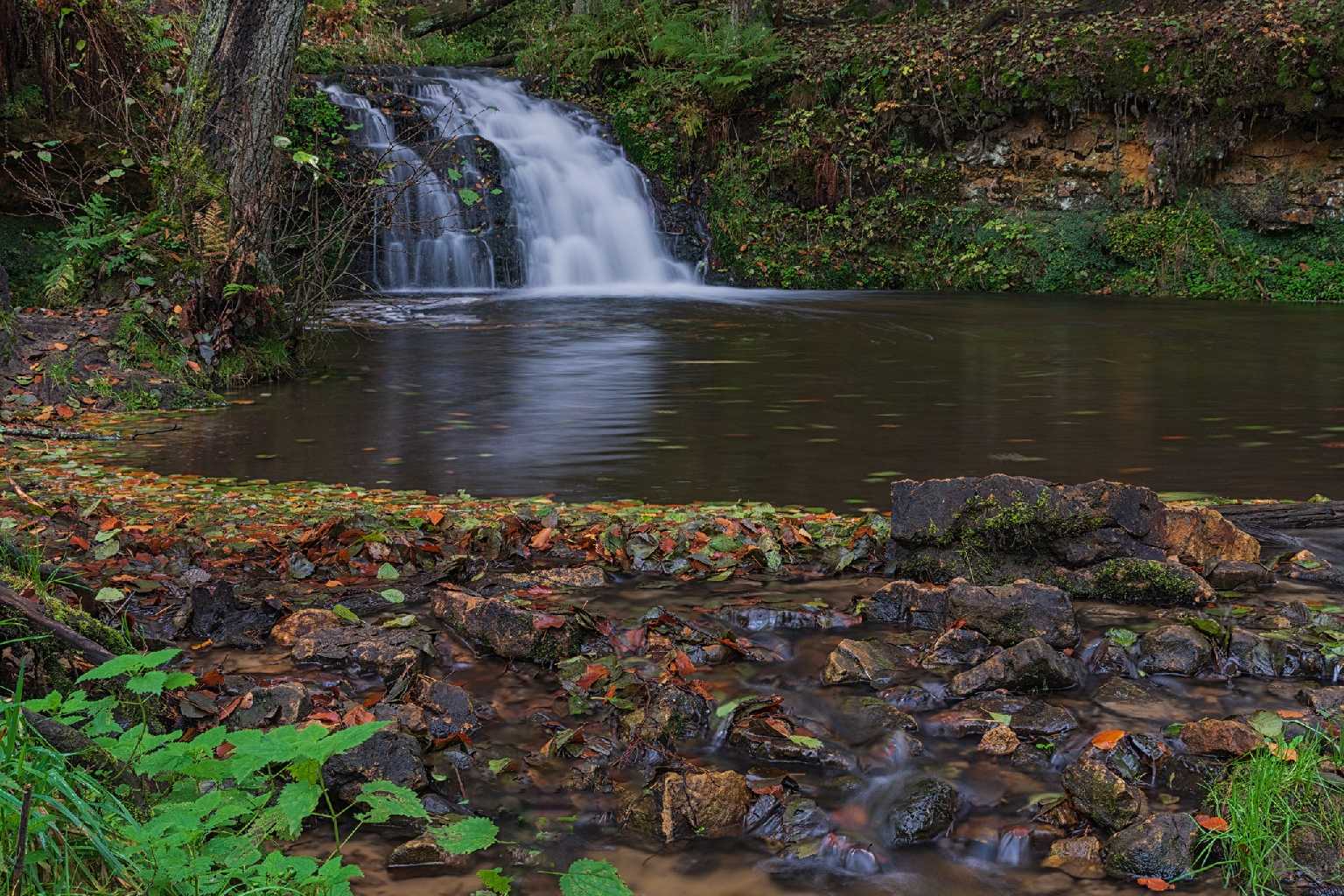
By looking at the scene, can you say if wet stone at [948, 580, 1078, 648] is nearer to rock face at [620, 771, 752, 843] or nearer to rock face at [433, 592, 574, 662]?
rock face at [620, 771, 752, 843]

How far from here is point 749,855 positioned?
8.22ft

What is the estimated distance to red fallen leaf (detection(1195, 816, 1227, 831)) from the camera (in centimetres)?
245

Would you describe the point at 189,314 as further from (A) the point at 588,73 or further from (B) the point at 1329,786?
(A) the point at 588,73

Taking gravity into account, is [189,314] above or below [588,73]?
below

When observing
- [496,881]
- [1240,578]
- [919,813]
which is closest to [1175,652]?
[1240,578]

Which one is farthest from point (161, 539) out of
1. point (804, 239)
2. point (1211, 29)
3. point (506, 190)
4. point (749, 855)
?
point (1211, 29)

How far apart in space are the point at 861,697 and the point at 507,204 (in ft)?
51.8

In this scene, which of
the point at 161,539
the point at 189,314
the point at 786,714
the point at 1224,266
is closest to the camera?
the point at 786,714

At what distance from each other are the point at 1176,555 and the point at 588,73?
64.8ft

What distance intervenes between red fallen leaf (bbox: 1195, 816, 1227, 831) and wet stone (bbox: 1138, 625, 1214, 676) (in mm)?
867

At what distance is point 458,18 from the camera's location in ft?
90.2

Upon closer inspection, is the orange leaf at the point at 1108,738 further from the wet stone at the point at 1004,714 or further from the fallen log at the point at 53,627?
the fallen log at the point at 53,627

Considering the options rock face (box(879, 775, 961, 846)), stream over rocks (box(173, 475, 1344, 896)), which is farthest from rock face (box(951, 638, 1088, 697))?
rock face (box(879, 775, 961, 846))

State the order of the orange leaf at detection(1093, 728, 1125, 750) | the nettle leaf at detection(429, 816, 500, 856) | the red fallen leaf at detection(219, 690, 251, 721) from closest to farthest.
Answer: the nettle leaf at detection(429, 816, 500, 856)
the orange leaf at detection(1093, 728, 1125, 750)
the red fallen leaf at detection(219, 690, 251, 721)
